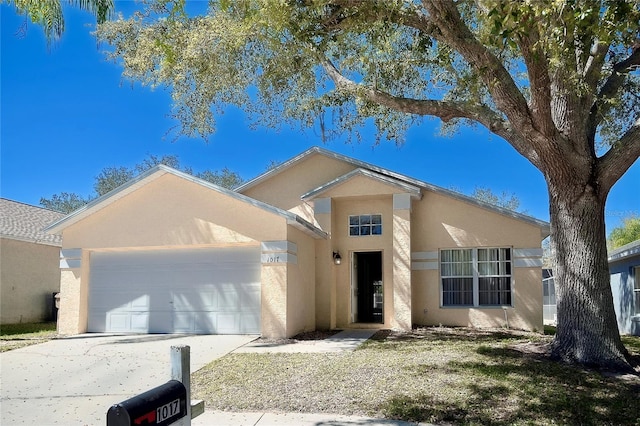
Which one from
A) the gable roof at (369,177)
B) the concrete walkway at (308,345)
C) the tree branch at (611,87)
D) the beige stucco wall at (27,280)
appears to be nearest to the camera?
the tree branch at (611,87)

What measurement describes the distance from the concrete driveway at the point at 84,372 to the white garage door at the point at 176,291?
57 cm

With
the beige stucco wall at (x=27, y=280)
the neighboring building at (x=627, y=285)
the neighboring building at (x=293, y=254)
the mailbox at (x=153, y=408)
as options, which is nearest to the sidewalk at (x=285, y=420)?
the mailbox at (x=153, y=408)

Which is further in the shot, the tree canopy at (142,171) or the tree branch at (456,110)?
the tree canopy at (142,171)

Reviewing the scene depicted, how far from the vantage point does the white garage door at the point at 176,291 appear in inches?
508

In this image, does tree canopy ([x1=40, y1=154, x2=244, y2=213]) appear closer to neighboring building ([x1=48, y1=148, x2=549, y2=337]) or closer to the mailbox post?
neighboring building ([x1=48, y1=148, x2=549, y2=337])

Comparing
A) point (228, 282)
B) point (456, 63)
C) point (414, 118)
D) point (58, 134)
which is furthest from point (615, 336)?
point (58, 134)

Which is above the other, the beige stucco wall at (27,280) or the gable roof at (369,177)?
the gable roof at (369,177)

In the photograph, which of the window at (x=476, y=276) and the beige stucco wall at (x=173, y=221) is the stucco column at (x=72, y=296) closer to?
the beige stucco wall at (x=173, y=221)

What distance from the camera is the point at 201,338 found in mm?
12328

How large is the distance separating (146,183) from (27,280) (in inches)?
295

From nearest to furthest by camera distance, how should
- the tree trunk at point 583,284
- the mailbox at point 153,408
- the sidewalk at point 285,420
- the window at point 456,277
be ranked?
the mailbox at point 153,408 < the sidewalk at point 285,420 < the tree trunk at point 583,284 < the window at point 456,277

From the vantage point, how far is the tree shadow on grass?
6.09 m

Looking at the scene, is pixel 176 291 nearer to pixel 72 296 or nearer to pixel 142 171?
pixel 72 296

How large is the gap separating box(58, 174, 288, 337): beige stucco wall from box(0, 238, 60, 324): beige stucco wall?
4232mm
